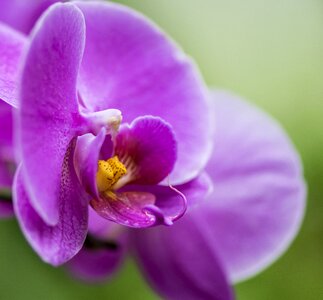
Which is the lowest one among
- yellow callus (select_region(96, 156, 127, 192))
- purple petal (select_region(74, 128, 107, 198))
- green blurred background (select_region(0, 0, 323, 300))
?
green blurred background (select_region(0, 0, 323, 300))

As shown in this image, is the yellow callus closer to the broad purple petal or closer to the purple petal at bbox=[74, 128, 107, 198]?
the purple petal at bbox=[74, 128, 107, 198]

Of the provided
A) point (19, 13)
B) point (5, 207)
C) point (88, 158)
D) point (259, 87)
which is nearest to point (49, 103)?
point (88, 158)

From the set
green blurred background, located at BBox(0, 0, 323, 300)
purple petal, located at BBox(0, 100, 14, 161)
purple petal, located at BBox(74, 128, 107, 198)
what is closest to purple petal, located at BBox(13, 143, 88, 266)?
purple petal, located at BBox(74, 128, 107, 198)

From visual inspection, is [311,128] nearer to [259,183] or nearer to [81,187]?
[259,183]

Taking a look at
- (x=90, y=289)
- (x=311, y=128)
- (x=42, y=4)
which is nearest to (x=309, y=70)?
(x=311, y=128)

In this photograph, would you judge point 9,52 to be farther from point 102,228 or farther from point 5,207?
point 102,228

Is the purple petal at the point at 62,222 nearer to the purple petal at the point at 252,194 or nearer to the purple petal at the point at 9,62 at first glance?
the purple petal at the point at 9,62
